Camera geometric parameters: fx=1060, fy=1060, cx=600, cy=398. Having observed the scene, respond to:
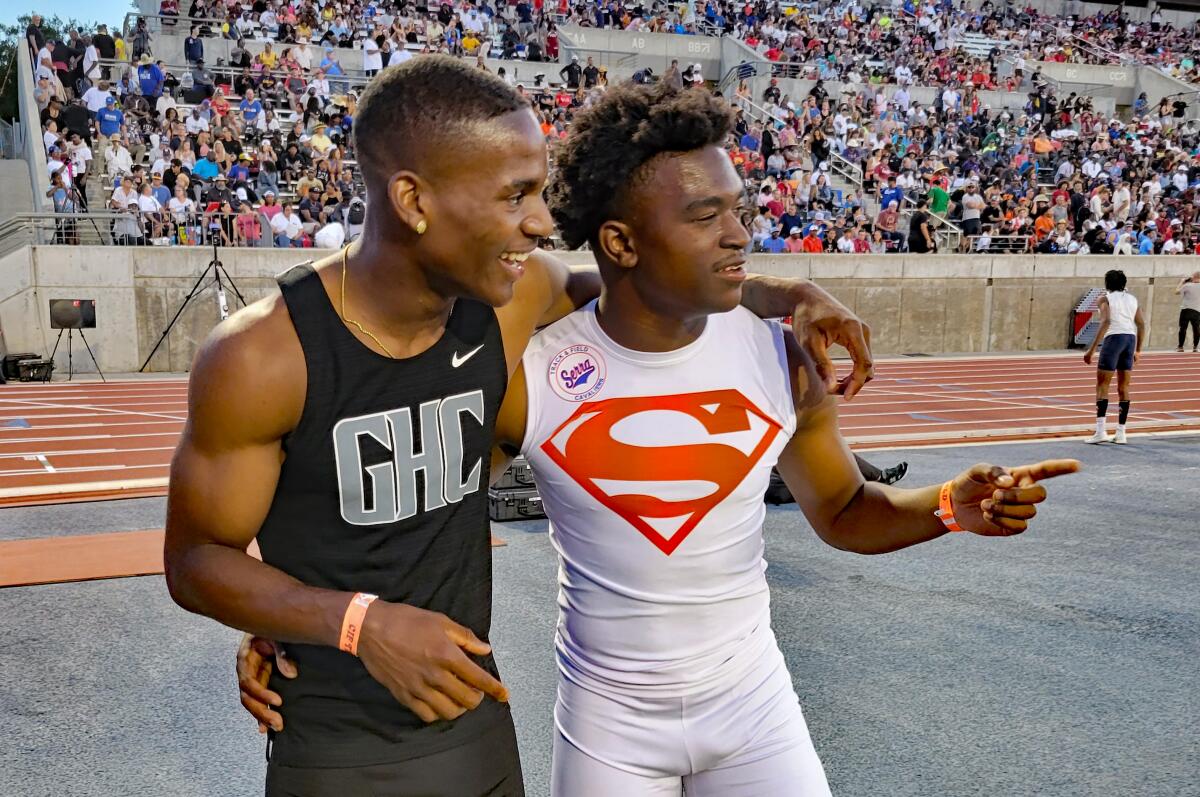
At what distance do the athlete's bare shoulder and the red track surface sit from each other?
25.6 feet

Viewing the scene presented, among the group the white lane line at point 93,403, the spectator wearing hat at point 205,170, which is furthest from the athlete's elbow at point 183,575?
the spectator wearing hat at point 205,170

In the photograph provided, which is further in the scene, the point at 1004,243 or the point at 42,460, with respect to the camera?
the point at 1004,243

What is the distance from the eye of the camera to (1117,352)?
12.2 meters

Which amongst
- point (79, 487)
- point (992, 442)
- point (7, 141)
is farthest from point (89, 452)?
point (7, 141)

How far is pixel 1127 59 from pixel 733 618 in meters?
41.2

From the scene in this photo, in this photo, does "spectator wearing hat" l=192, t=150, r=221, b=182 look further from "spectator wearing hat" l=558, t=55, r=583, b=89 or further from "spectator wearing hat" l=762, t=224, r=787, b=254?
"spectator wearing hat" l=558, t=55, r=583, b=89

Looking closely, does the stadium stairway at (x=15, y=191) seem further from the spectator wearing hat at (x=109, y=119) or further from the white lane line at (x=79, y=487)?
the white lane line at (x=79, y=487)

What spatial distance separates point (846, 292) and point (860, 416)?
771 cm

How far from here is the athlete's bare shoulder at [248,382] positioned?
1.76 metres

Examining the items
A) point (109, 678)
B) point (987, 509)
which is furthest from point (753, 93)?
point (987, 509)

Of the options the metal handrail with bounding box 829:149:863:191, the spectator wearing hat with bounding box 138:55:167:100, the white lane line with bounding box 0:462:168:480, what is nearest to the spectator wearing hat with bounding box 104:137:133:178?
the spectator wearing hat with bounding box 138:55:167:100

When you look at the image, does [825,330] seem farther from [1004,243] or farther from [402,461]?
[1004,243]

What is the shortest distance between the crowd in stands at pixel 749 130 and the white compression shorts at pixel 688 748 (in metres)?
13.1

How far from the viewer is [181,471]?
180 centimetres
